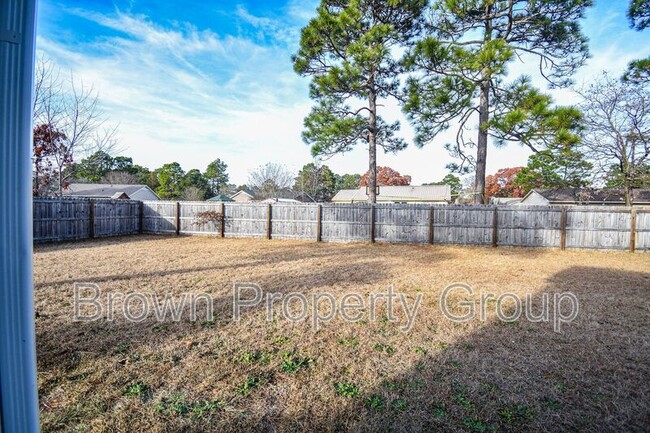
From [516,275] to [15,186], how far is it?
6.91 meters

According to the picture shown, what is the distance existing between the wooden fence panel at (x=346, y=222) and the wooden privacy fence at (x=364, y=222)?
4cm

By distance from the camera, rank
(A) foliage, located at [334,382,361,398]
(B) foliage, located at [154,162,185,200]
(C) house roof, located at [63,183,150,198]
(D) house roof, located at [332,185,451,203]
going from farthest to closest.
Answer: (B) foliage, located at [154,162,185,200]
(D) house roof, located at [332,185,451,203]
(C) house roof, located at [63,183,150,198]
(A) foliage, located at [334,382,361,398]

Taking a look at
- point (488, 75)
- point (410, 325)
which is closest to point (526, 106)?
point (488, 75)

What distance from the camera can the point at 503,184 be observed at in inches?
1759

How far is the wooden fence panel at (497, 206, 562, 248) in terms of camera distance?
9.70 meters

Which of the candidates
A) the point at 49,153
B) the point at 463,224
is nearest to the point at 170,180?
the point at 49,153

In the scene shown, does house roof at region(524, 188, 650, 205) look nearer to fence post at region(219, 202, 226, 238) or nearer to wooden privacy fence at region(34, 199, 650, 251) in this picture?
wooden privacy fence at region(34, 199, 650, 251)

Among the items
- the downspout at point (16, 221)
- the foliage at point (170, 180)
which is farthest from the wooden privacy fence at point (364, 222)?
the foliage at point (170, 180)

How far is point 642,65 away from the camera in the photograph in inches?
345

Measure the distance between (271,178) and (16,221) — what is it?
32001 mm

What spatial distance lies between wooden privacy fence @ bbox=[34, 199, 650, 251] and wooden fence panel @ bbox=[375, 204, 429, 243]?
1.3 inches

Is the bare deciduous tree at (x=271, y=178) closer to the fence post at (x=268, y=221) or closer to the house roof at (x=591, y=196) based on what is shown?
the fence post at (x=268, y=221)

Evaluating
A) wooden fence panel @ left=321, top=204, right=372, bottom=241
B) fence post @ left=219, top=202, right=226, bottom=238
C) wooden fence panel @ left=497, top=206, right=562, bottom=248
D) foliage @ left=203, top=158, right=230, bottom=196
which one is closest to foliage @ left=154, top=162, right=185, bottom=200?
foliage @ left=203, top=158, right=230, bottom=196

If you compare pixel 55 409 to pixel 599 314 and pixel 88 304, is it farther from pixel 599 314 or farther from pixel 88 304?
pixel 599 314
